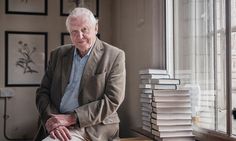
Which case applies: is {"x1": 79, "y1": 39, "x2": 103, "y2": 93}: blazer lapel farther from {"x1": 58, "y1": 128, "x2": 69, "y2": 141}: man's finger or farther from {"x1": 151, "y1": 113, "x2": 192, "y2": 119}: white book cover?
{"x1": 151, "y1": 113, "x2": 192, "y2": 119}: white book cover

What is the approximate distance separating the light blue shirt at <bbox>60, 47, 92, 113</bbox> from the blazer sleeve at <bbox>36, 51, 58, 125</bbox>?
3.0 inches

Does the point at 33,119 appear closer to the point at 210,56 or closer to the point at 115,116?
the point at 115,116

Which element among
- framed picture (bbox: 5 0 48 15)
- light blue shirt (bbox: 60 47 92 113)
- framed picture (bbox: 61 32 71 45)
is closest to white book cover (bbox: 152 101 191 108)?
light blue shirt (bbox: 60 47 92 113)

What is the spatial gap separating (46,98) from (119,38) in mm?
1750

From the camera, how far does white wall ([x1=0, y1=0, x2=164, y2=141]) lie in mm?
2990

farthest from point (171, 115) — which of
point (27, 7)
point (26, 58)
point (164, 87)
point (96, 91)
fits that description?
point (27, 7)

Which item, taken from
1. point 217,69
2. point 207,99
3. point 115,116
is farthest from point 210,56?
point 115,116

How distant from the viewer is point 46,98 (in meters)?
2.32

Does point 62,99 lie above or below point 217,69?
below

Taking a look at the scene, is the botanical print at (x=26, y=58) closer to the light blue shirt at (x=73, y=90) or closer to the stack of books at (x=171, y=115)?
the light blue shirt at (x=73, y=90)

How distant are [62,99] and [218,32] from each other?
3.44ft

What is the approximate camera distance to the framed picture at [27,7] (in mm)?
3969

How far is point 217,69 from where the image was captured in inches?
88.4

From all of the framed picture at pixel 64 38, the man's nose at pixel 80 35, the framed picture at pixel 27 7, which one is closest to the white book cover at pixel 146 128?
the man's nose at pixel 80 35
